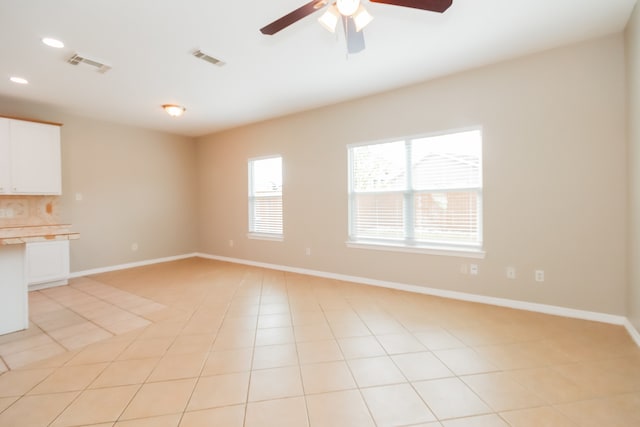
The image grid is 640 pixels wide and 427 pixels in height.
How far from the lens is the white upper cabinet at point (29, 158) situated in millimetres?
3855

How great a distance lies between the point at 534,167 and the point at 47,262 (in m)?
6.51

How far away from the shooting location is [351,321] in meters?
2.85

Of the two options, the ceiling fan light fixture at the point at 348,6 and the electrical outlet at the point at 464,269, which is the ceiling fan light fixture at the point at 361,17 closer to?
the ceiling fan light fixture at the point at 348,6

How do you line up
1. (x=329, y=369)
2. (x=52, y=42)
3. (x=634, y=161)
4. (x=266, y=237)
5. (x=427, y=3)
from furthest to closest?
(x=266, y=237) < (x=52, y=42) < (x=634, y=161) < (x=329, y=369) < (x=427, y=3)

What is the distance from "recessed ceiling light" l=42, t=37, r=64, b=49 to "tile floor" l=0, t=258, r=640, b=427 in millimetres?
2740

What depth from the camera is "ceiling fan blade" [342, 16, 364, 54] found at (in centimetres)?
201

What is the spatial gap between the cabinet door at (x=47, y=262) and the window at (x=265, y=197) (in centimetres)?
287

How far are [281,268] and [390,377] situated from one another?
338 centimetres

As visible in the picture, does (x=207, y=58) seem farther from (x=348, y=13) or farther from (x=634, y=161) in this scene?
(x=634, y=161)

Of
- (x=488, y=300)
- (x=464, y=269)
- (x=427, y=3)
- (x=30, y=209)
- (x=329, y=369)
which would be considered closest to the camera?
(x=427, y=3)

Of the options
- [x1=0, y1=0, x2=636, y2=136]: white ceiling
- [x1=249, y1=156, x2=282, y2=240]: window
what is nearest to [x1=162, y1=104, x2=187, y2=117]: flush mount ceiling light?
[x1=0, y1=0, x2=636, y2=136]: white ceiling

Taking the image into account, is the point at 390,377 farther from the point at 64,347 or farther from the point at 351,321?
the point at 64,347

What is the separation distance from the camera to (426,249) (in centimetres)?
363

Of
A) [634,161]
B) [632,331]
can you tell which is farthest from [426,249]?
[634,161]
